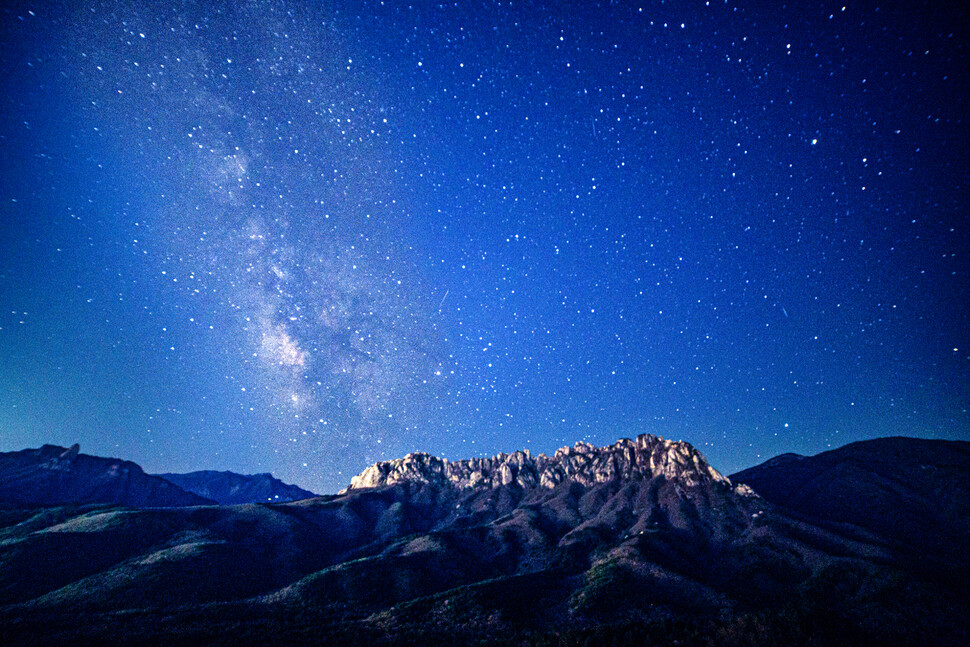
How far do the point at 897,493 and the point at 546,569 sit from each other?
15989 cm

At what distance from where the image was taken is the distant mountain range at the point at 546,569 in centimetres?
6050

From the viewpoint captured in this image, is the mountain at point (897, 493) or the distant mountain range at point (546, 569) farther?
the mountain at point (897, 493)

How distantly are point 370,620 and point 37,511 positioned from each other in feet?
504

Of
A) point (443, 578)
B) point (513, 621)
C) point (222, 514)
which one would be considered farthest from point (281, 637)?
point (222, 514)

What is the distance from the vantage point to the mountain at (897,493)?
12262 centimetres

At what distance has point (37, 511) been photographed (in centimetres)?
13088

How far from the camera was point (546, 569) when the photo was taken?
107m

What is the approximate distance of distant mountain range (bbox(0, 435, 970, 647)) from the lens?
198 feet

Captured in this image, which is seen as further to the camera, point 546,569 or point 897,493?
point 897,493

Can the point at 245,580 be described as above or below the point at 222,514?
below

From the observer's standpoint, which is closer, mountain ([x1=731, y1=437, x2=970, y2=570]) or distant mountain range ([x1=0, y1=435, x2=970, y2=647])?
distant mountain range ([x1=0, y1=435, x2=970, y2=647])

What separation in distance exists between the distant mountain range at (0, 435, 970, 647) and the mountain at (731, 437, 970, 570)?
96cm

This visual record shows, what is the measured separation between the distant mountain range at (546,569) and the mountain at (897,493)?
37.6 inches

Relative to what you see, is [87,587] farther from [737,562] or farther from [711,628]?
[737,562]
